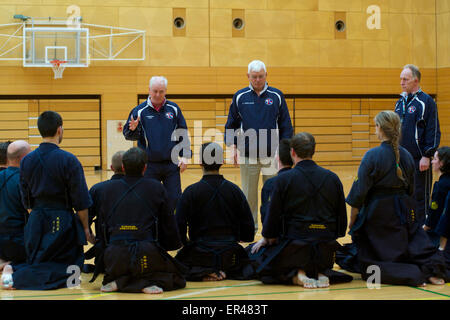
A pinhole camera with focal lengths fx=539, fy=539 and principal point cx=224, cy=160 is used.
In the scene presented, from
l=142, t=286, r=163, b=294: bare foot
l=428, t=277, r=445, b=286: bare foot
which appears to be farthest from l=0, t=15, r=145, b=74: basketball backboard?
l=428, t=277, r=445, b=286: bare foot

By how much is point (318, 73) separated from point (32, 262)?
1581 cm

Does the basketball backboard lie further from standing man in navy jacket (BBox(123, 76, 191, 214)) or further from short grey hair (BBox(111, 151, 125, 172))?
short grey hair (BBox(111, 151, 125, 172))

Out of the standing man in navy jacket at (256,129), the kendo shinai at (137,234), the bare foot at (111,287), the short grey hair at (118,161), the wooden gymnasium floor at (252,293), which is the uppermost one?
the standing man in navy jacket at (256,129)

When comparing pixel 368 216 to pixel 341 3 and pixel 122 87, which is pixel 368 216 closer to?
pixel 122 87

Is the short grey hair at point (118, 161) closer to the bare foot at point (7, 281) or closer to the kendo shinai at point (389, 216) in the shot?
the bare foot at point (7, 281)

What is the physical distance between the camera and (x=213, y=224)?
5.05 metres

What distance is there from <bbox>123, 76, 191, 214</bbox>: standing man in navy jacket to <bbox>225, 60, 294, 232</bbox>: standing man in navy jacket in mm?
743

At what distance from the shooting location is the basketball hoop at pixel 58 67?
1683 cm

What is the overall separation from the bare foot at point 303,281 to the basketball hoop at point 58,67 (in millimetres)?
14029

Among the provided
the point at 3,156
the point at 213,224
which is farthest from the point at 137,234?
the point at 3,156

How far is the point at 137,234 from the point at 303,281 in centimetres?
148

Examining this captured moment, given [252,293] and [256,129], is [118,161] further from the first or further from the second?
[256,129]

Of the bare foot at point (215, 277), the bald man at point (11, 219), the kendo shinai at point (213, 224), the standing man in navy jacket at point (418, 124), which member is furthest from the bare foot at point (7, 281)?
the standing man in navy jacket at point (418, 124)

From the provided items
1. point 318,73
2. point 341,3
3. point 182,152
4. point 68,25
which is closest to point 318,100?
point 318,73
